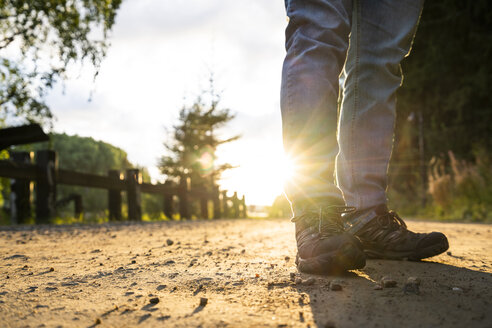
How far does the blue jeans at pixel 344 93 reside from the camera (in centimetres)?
174

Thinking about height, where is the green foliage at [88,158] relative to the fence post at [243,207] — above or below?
above

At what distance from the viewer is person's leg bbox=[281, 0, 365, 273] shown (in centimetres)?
169

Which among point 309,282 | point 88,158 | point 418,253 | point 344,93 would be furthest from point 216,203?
point 88,158

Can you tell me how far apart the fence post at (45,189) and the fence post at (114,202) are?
4.33 ft

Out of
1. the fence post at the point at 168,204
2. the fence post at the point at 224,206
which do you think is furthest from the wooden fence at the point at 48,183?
the fence post at the point at 224,206

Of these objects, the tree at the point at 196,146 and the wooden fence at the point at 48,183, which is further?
the tree at the point at 196,146

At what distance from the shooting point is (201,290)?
1.25 meters

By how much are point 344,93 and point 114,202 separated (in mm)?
5854

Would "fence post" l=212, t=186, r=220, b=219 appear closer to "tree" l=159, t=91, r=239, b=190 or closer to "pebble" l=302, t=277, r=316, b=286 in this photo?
"tree" l=159, t=91, r=239, b=190

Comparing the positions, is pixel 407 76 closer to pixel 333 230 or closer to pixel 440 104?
pixel 440 104

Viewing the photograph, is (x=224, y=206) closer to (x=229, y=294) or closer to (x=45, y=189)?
(x=45, y=189)

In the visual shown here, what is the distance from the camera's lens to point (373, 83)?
205cm

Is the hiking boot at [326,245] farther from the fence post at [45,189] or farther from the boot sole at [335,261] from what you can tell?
the fence post at [45,189]

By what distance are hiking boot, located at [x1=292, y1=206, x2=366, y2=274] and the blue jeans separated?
3.1 inches
